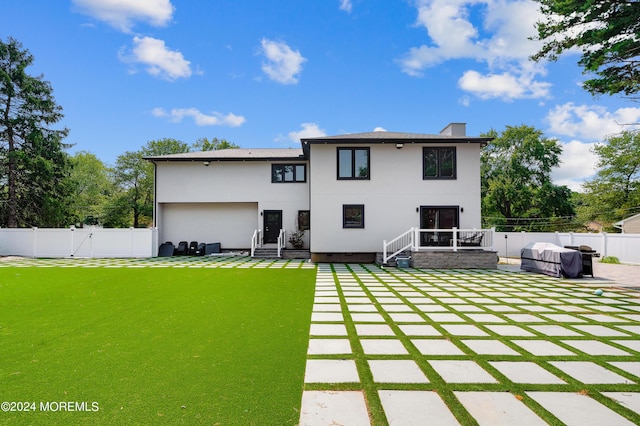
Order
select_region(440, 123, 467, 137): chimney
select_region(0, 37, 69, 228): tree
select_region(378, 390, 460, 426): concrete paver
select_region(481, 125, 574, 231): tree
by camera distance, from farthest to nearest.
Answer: select_region(481, 125, 574, 231): tree → select_region(0, 37, 69, 228): tree → select_region(440, 123, 467, 137): chimney → select_region(378, 390, 460, 426): concrete paver

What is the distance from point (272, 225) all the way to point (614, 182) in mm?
32371

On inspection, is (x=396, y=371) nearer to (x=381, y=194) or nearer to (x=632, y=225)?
(x=381, y=194)

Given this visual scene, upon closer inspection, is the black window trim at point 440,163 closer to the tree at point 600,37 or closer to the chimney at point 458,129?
the chimney at point 458,129

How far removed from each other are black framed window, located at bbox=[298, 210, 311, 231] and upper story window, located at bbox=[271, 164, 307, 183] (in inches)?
64.5

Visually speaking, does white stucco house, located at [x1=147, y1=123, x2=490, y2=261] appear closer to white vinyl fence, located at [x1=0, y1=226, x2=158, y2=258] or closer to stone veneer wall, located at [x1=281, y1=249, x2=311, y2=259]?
stone veneer wall, located at [x1=281, y1=249, x2=311, y2=259]

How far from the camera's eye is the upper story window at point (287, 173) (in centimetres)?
1631

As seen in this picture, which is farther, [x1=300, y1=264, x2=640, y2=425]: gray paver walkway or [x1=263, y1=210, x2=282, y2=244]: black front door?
[x1=263, y1=210, x2=282, y2=244]: black front door

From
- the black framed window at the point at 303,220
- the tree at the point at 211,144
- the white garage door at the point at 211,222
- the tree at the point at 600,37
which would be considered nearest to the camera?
the tree at the point at 600,37

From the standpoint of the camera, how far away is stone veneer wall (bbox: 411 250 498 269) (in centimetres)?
1162

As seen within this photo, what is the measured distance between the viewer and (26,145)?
19156mm

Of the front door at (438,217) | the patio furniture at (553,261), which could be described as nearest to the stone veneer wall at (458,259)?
the patio furniture at (553,261)

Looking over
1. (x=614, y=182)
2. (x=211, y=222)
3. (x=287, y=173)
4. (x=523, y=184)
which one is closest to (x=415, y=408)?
(x=287, y=173)

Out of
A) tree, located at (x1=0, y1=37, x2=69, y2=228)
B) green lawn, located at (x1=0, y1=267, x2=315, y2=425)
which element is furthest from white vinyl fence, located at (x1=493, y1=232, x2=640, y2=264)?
tree, located at (x1=0, y1=37, x2=69, y2=228)

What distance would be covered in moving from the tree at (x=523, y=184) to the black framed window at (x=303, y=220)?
20931mm
